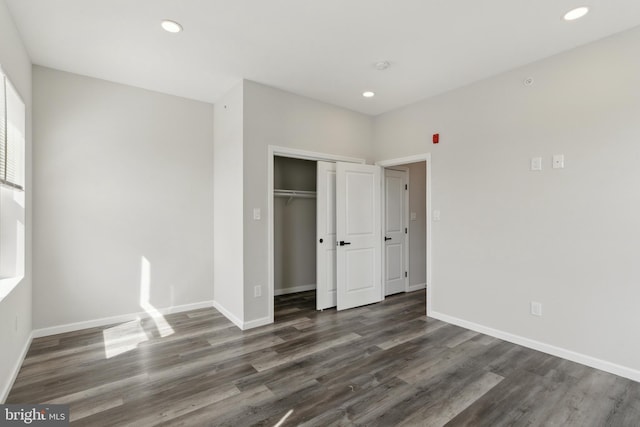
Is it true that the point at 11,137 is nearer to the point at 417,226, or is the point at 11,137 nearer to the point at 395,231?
the point at 395,231

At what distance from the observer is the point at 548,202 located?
3027mm

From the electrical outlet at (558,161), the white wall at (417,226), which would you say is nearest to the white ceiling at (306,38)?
the electrical outlet at (558,161)

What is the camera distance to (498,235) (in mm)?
3406

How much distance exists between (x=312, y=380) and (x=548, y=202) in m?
2.75

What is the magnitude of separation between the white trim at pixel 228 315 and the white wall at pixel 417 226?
9.92 ft

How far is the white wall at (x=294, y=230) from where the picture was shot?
204 inches

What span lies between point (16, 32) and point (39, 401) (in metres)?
2.95

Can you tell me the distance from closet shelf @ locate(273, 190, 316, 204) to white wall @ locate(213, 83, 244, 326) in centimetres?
89

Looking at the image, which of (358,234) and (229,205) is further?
(358,234)

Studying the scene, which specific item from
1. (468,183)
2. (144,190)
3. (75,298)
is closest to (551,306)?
(468,183)

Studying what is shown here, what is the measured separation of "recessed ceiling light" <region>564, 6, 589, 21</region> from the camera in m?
2.34

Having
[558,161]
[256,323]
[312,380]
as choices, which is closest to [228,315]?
[256,323]

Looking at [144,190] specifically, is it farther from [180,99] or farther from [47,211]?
[180,99]

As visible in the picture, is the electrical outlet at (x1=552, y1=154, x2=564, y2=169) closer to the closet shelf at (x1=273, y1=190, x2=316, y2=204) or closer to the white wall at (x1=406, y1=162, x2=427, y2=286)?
the white wall at (x1=406, y1=162, x2=427, y2=286)
